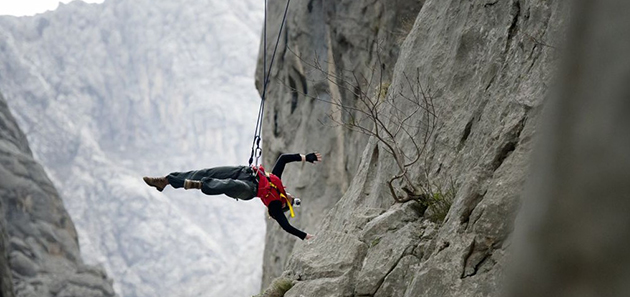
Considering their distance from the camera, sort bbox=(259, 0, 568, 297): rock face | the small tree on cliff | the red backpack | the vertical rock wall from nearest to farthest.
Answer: bbox=(259, 0, 568, 297): rock face, the small tree on cliff, the red backpack, the vertical rock wall

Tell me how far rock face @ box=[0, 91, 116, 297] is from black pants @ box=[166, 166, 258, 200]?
A: 16572mm

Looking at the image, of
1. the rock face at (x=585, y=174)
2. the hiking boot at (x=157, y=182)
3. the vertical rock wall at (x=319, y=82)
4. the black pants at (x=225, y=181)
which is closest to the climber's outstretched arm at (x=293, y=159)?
the black pants at (x=225, y=181)

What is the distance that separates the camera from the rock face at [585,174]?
1.36 metres

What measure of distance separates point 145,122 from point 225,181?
4046 inches

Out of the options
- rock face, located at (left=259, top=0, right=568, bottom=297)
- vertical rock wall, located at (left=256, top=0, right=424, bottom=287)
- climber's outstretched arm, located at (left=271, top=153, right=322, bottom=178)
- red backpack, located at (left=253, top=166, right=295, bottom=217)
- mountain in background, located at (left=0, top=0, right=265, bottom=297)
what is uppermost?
mountain in background, located at (left=0, top=0, right=265, bottom=297)

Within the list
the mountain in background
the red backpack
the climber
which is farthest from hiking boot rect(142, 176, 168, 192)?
the mountain in background

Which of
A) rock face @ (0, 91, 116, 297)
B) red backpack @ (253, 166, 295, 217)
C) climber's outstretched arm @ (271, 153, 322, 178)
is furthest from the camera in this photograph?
rock face @ (0, 91, 116, 297)

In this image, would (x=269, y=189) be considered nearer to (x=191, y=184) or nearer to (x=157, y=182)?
(x=191, y=184)

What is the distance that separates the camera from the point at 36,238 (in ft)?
89.8

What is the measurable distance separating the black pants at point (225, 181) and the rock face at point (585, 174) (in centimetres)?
704

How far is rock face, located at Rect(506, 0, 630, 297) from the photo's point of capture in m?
1.36

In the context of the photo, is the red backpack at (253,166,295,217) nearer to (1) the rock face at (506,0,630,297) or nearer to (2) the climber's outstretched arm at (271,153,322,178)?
(2) the climber's outstretched arm at (271,153,322,178)

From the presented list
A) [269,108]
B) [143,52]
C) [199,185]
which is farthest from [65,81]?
[199,185]

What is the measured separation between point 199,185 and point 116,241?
81945mm
